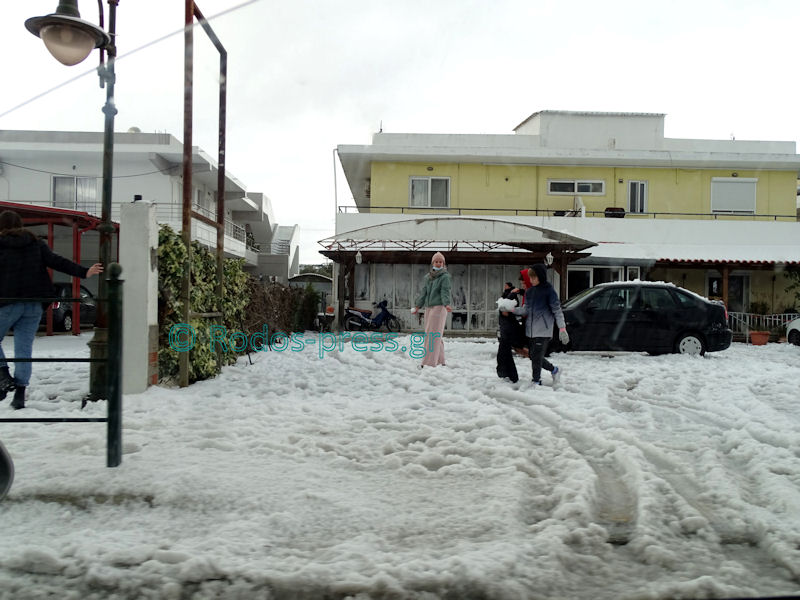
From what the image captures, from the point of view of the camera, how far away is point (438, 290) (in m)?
9.30

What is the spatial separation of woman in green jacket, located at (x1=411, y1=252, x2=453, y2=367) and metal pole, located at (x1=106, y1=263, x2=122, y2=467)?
5688 mm

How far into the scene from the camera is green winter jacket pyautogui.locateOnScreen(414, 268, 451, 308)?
30.3 feet

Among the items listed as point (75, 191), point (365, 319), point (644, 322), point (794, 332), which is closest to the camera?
point (644, 322)

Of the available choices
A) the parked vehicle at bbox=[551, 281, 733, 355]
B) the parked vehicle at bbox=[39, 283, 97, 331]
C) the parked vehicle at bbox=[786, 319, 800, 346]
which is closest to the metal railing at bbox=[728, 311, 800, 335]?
the parked vehicle at bbox=[786, 319, 800, 346]

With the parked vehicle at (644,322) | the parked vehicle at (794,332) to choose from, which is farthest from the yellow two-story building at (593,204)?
the parked vehicle at (644,322)

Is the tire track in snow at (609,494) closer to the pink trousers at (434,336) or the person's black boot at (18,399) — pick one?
the pink trousers at (434,336)

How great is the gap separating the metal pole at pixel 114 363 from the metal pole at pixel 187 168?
10.4 ft

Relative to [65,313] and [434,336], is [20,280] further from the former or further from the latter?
[65,313]

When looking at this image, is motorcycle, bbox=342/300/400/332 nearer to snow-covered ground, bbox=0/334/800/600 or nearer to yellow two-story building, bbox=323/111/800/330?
yellow two-story building, bbox=323/111/800/330

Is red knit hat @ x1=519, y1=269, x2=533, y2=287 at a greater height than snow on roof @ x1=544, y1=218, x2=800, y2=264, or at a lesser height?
lesser

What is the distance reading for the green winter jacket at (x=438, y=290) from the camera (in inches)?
364

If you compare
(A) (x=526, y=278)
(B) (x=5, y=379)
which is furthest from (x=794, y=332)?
(B) (x=5, y=379)

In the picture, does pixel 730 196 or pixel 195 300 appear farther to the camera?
pixel 730 196

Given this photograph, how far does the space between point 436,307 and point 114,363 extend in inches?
236
